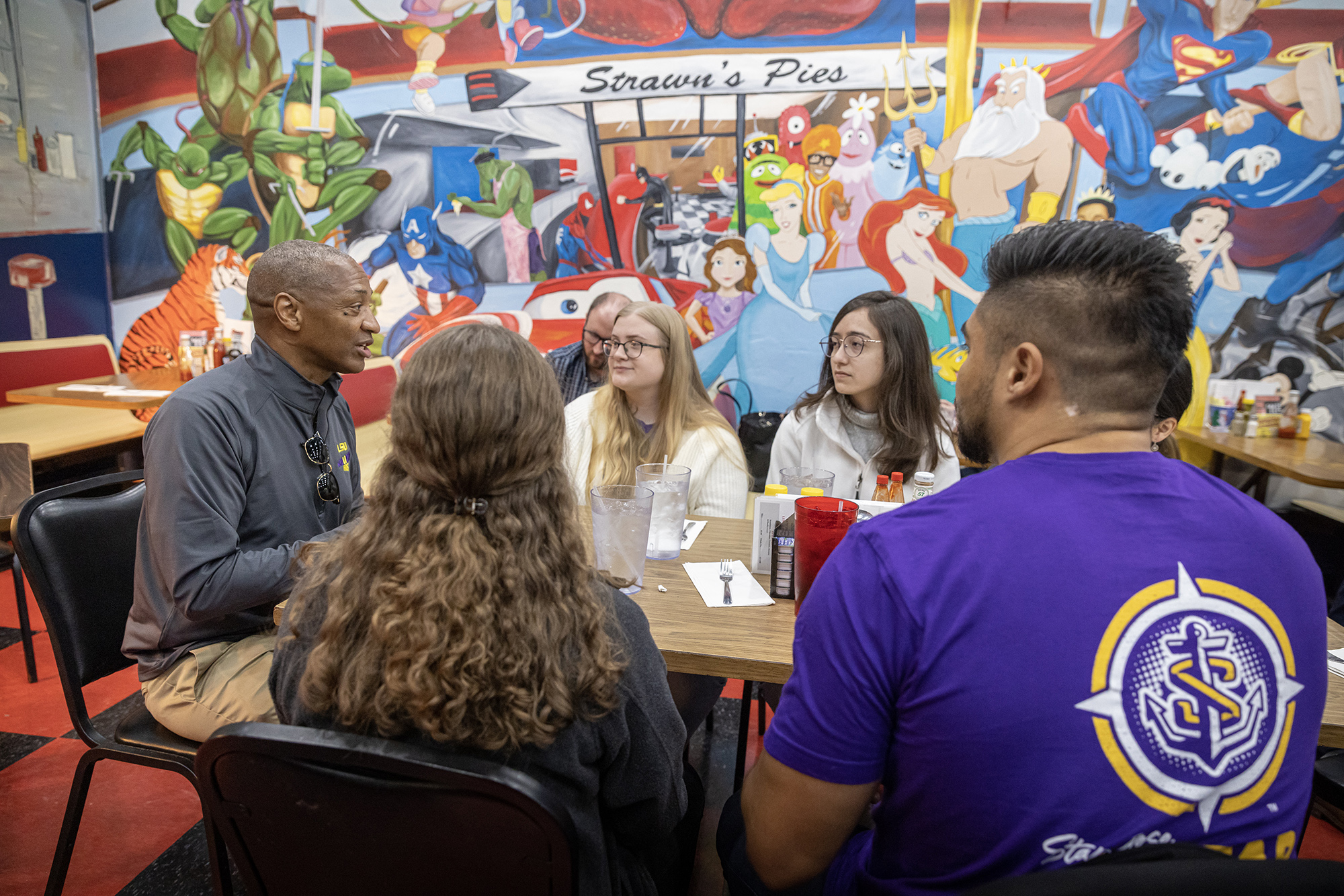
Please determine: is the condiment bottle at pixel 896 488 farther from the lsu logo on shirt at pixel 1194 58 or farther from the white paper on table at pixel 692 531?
the lsu logo on shirt at pixel 1194 58

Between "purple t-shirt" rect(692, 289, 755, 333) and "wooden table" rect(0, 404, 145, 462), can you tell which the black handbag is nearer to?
"purple t-shirt" rect(692, 289, 755, 333)

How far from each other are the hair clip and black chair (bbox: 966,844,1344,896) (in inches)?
25.8

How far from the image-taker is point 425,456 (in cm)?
94

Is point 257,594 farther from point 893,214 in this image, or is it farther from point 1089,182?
point 1089,182

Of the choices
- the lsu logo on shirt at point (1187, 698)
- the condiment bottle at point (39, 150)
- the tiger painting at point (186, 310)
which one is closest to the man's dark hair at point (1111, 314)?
the lsu logo on shirt at point (1187, 698)

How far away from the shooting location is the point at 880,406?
2.46m

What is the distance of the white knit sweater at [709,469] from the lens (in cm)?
241

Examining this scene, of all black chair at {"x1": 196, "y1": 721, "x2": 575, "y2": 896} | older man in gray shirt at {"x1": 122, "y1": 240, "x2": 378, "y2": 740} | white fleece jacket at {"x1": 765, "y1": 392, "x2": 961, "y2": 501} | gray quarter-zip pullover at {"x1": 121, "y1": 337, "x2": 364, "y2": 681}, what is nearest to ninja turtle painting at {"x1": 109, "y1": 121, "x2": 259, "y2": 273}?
older man in gray shirt at {"x1": 122, "y1": 240, "x2": 378, "y2": 740}

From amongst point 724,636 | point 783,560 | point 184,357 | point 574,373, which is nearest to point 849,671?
point 724,636

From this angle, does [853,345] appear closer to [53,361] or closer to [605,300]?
[605,300]

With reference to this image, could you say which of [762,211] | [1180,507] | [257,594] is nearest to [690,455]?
[257,594]

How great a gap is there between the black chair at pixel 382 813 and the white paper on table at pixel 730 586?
781 millimetres

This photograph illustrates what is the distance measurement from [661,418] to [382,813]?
188 cm

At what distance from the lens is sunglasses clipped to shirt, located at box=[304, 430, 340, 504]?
1839mm
